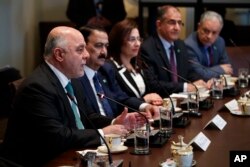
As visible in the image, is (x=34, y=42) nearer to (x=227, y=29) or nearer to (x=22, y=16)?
(x=22, y=16)

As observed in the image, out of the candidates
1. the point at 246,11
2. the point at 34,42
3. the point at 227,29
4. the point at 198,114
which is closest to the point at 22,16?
the point at 34,42

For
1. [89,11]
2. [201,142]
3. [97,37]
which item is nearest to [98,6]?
[89,11]

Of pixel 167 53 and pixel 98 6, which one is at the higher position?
pixel 98 6

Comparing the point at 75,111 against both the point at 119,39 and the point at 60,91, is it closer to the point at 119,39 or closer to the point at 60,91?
the point at 60,91

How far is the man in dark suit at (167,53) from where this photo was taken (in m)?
4.24

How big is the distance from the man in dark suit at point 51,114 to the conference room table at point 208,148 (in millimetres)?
125

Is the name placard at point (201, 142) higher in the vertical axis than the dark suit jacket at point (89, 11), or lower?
lower

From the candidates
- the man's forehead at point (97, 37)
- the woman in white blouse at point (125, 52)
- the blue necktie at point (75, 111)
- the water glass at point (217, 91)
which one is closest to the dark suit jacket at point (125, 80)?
the woman in white blouse at point (125, 52)

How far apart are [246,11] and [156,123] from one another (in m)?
4.48

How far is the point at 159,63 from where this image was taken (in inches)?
168

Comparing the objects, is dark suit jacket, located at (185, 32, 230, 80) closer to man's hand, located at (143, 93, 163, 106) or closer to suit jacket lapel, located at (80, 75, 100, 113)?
man's hand, located at (143, 93, 163, 106)

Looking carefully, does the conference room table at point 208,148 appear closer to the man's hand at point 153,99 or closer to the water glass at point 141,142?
the water glass at point 141,142

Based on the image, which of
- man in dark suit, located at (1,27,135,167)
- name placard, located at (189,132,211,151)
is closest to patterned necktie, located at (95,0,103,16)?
man in dark suit, located at (1,27,135,167)

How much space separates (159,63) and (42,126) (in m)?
1.99
